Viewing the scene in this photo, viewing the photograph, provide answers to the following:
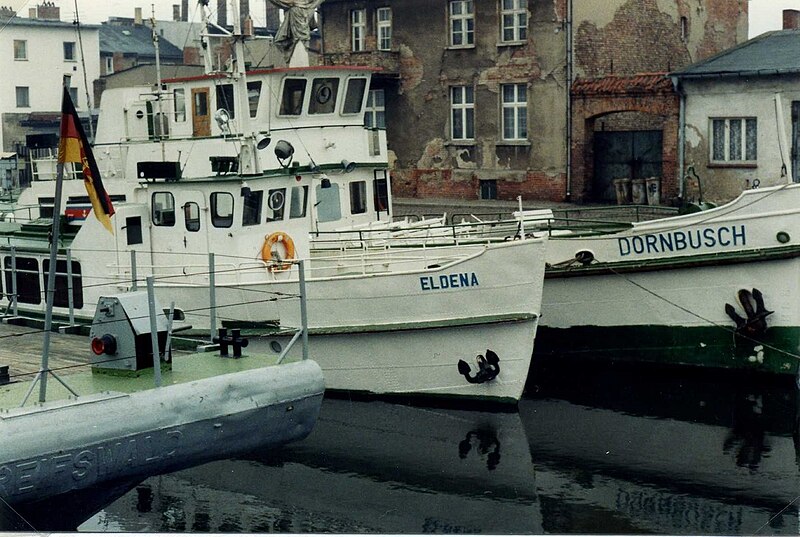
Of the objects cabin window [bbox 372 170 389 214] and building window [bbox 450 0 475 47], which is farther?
building window [bbox 450 0 475 47]

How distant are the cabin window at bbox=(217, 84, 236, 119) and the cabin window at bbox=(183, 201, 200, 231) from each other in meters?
1.61

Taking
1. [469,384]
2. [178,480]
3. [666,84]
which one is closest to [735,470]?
[469,384]

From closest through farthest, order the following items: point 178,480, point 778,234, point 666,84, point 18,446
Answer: point 18,446, point 178,480, point 778,234, point 666,84

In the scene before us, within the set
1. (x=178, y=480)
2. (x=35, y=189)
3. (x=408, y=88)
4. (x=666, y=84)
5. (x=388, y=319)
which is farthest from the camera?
(x=408, y=88)

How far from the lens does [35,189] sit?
55.8ft

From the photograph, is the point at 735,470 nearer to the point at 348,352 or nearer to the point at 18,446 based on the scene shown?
the point at 348,352

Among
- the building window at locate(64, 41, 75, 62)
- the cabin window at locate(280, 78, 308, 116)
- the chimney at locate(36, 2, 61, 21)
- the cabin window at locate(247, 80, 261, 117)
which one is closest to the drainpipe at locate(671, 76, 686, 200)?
the cabin window at locate(280, 78, 308, 116)

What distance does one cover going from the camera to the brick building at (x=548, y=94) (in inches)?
824

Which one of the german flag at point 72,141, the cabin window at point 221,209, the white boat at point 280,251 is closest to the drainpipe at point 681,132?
the white boat at point 280,251

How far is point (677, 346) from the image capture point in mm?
15156

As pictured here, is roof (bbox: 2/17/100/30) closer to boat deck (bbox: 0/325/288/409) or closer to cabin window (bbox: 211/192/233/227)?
cabin window (bbox: 211/192/233/227)

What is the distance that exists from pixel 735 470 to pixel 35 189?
10.3m

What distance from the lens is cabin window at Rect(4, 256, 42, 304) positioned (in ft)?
45.1

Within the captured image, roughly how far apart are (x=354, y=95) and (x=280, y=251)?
2729 millimetres
